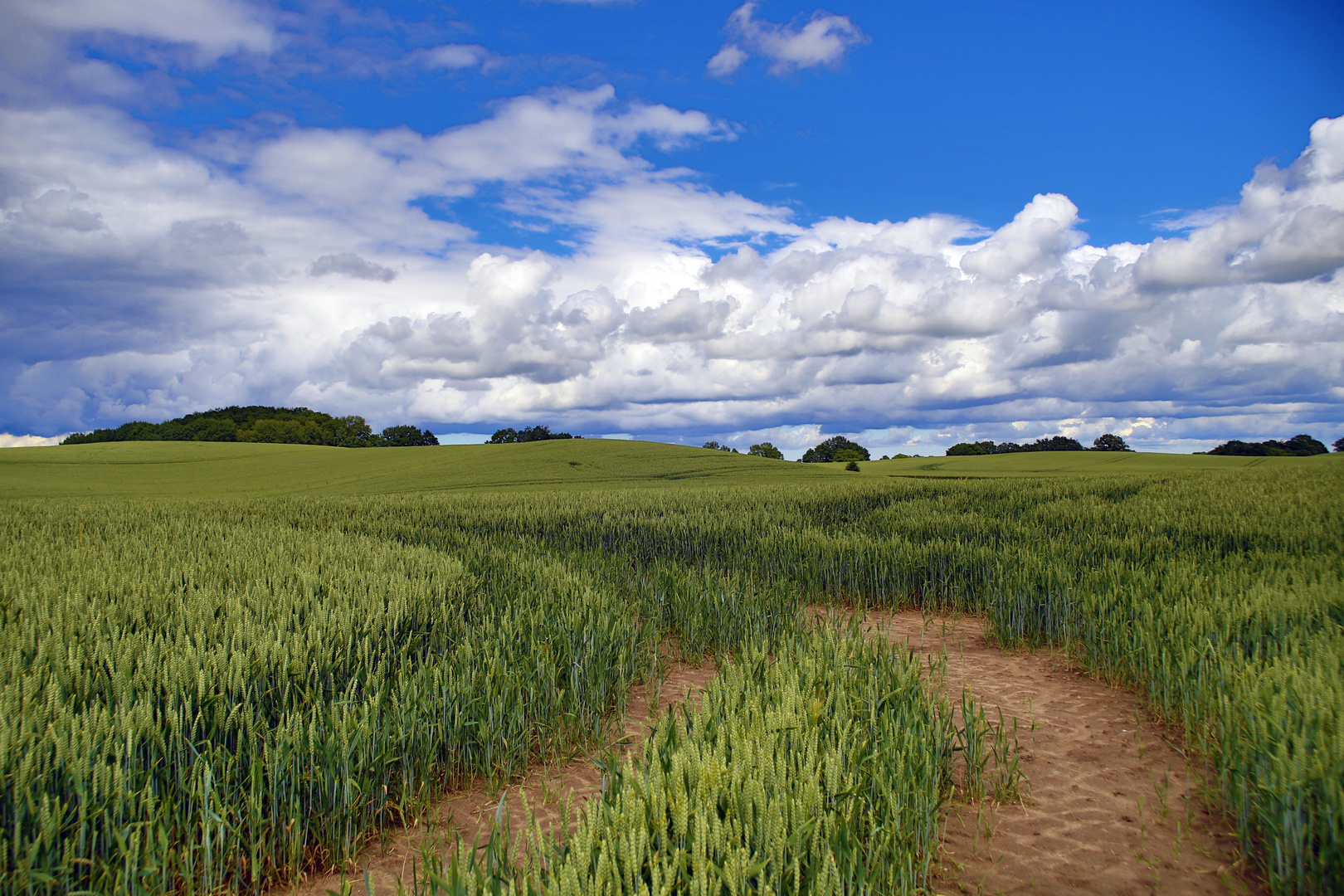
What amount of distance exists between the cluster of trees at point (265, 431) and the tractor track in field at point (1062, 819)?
74.1 meters

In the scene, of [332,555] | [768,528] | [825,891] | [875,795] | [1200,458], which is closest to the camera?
[825,891]

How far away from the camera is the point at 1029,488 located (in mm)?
19344

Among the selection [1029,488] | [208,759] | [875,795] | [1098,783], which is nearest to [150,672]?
[208,759]

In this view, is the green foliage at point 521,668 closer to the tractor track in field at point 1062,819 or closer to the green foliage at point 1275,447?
the tractor track in field at point 1062,819

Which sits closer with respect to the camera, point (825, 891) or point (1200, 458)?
point (825, 891)

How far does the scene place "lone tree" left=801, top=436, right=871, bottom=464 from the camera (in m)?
79.3

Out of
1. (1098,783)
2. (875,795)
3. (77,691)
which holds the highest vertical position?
(77,691)

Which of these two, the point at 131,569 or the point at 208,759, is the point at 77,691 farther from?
the point at 131,569

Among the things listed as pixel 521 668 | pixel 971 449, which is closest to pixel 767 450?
pixel 971 449

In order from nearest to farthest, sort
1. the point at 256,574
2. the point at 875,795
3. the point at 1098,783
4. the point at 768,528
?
the point at 875,795 < the point at 1098,783 < the point at 256,574 < the point at 768,528

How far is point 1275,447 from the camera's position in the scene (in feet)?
209

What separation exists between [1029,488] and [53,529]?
75.2 ft

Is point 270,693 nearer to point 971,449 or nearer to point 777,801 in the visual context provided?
point 777,801

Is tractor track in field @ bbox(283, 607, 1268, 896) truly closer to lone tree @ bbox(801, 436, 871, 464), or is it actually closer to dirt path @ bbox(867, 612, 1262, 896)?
dirt path @ bbox(867, 612, 1262, 896)
